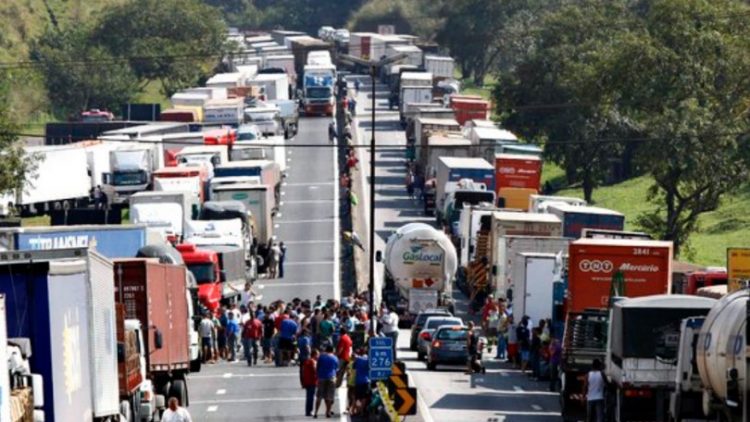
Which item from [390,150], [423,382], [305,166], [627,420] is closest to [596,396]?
[627,420]

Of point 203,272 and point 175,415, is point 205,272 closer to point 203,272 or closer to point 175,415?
point 203,272

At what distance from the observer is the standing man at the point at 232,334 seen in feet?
158

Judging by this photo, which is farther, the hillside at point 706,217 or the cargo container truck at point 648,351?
the hillside at point 706,217

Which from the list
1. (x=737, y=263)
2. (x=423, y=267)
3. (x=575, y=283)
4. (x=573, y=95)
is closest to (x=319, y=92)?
(x=573, y=95)

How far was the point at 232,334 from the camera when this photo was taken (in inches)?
1906

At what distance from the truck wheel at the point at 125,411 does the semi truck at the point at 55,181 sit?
2150 inches

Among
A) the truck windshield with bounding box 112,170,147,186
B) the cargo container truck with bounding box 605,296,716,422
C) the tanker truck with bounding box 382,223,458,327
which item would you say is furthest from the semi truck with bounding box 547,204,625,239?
the truck windshield with bounding box 112,170,147,186

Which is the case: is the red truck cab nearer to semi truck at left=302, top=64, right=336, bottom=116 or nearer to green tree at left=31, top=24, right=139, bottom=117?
semi truck at left=302, top=64, right=336, bottom=116

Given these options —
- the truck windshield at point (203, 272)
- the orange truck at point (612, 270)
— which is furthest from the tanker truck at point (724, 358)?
the truck windshield at point (203, 272)

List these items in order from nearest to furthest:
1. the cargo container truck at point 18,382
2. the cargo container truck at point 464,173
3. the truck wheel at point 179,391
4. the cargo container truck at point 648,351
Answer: the cargo container truck at point 18,382 → the cargo container truck at point 648,351 → the truck wheel at point 179,391 → the cargo container truck at point 464,173

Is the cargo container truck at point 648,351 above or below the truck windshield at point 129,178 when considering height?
above

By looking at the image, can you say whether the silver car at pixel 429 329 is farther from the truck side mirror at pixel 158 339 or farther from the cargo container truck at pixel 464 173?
the cargo container truck at pixel 464 173

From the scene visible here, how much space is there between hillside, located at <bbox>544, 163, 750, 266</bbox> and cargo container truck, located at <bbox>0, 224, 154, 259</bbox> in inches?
1353

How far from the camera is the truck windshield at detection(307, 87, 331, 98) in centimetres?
12700
